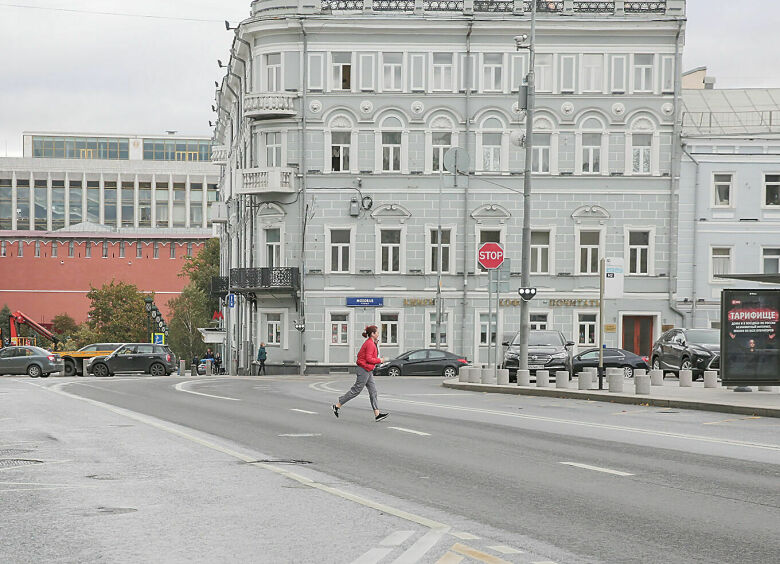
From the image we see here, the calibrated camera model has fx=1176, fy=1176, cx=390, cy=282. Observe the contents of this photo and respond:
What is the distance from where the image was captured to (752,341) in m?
26.1

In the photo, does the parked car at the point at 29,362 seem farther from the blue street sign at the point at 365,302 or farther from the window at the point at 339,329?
the blue street sign at the point at 365,302

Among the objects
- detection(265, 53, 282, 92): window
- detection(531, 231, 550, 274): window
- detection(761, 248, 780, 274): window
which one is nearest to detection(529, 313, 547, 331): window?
detection(531, 231, 550, 274): window

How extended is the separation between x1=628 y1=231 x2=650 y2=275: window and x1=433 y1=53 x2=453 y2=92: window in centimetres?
1093

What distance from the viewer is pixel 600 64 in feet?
177

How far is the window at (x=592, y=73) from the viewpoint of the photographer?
177ft

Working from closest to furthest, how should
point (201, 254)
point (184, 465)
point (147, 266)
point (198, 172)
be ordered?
1. point (184, 465)
2. point (201, 254)
3. point (147, 266)
4. point (198, 172)

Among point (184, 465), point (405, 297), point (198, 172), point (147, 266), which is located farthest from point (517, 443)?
point (198, 172)

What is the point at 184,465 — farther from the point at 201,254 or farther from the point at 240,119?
the point at 201,254

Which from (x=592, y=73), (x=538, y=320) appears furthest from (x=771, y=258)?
(x=592, y=73)

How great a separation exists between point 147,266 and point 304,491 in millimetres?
121294

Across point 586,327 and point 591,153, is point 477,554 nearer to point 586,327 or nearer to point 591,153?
point 586,327

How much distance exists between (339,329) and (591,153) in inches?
557

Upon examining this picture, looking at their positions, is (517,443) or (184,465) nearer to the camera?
(184,465)

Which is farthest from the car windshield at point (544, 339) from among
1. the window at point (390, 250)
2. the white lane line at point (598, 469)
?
the white lane line at point (598, 469)
